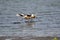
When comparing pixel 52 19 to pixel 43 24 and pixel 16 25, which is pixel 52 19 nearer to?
pixel 43 24

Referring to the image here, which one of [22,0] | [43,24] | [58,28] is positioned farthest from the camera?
[22,0]

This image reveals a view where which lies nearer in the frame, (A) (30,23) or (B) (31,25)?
(B) (31,25)

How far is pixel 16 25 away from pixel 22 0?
6428 mm

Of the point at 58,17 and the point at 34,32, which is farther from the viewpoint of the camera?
the point at 58,17

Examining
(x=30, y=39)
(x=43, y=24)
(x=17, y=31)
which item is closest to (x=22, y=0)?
(x=43, y=24)

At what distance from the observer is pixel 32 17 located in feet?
26.3

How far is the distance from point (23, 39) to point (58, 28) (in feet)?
6.27

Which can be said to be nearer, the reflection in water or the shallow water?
the shallow water

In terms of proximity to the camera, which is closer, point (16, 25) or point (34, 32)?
point (34, 32)

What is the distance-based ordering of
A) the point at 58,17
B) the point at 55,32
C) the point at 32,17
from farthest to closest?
the point at 58,17
the point at 32,17
the point at 55,32

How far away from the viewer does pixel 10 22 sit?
777 cm

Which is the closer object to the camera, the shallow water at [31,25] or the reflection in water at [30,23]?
the shallow water at [31,25]

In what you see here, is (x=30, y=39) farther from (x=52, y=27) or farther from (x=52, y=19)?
(x=52, y=19)

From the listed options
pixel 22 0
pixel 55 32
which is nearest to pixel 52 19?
pixel 55 32
